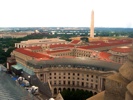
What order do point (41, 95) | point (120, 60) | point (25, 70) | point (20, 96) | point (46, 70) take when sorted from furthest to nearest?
1. point (120, 60)
2. point (25, 70)
3. point (46, 70)
4. point (41, 95)
5. point (20, 96)

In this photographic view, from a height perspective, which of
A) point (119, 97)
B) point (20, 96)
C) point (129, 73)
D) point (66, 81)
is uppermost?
point (129, 73)

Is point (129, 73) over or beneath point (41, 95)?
over

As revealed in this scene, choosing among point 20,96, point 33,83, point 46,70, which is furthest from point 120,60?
point 20,96

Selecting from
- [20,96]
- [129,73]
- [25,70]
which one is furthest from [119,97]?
[25,70]

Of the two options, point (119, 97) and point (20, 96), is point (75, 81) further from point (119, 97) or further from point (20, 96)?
point (119, 97)

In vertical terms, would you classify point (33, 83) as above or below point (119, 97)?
below

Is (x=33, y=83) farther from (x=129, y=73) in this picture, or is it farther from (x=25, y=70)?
(x=129, y=73)

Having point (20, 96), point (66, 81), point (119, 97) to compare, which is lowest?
point (66, 81)

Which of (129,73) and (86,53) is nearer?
(129,73)

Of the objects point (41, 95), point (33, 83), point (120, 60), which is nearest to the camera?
point (41, 95)
